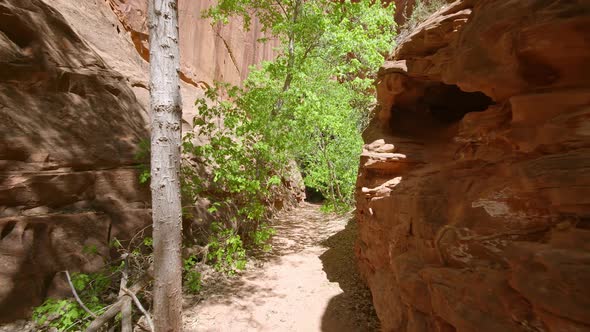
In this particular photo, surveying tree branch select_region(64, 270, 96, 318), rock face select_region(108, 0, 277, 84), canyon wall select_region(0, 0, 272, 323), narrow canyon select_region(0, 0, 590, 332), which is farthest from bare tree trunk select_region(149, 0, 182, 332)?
rock face select_region(108, 0, 277, 84)

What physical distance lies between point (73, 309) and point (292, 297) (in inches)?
151

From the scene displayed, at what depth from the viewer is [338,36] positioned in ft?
26.9

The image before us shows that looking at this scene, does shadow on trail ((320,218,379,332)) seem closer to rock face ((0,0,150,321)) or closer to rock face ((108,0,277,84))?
rock face ((0,0,150,321))

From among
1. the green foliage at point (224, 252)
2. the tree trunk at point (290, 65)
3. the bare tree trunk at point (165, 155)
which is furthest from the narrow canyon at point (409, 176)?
the tree trunk at point (290, 65)

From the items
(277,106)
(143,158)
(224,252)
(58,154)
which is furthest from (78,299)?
(277,106)

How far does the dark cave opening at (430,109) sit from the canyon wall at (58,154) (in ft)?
19.9

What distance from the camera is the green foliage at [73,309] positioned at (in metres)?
3.83

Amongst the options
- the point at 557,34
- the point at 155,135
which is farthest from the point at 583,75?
the point at 155,135

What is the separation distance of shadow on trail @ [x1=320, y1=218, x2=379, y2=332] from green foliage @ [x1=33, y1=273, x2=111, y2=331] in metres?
3.94

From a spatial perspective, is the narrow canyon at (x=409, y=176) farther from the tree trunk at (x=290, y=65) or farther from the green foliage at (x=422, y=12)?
the green foliage at (x=422, y=12)

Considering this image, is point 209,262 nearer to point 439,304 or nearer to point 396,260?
point 396,260

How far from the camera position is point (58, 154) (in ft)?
15.8

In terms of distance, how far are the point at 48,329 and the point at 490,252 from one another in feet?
19.4

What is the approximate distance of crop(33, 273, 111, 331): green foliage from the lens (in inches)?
151
